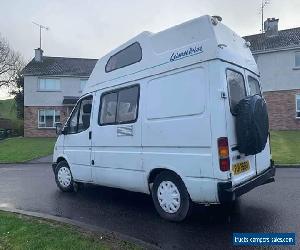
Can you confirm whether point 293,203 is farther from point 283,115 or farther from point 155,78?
point 283,115

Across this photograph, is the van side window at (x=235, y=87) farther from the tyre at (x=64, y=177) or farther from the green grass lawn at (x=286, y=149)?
the green grass lawn at (x=286, y=149)

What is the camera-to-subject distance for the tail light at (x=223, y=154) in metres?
4.93

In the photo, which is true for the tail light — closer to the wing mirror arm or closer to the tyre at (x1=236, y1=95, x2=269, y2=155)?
the tyre at (x1=236, y1=95, x2=269, y2=155)

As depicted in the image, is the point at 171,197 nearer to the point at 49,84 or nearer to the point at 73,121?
the point at 73,121

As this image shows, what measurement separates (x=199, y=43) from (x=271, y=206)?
3.30m

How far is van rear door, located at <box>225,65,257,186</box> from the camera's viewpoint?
5.11 metres

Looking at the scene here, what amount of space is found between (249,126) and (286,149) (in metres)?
11.3

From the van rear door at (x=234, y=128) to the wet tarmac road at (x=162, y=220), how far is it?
2.52 feet

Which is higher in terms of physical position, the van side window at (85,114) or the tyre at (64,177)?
the van side window at (85,114)

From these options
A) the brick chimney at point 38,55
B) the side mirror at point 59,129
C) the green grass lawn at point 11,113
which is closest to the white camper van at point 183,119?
the side mirror at point 59,129

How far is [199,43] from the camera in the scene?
209 inches

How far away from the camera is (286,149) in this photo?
50.4 ft

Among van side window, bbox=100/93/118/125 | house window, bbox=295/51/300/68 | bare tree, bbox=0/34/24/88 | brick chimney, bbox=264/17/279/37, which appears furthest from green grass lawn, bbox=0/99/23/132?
van side window, bbox=100/93/118/125

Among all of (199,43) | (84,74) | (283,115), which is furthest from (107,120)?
(84,74)
